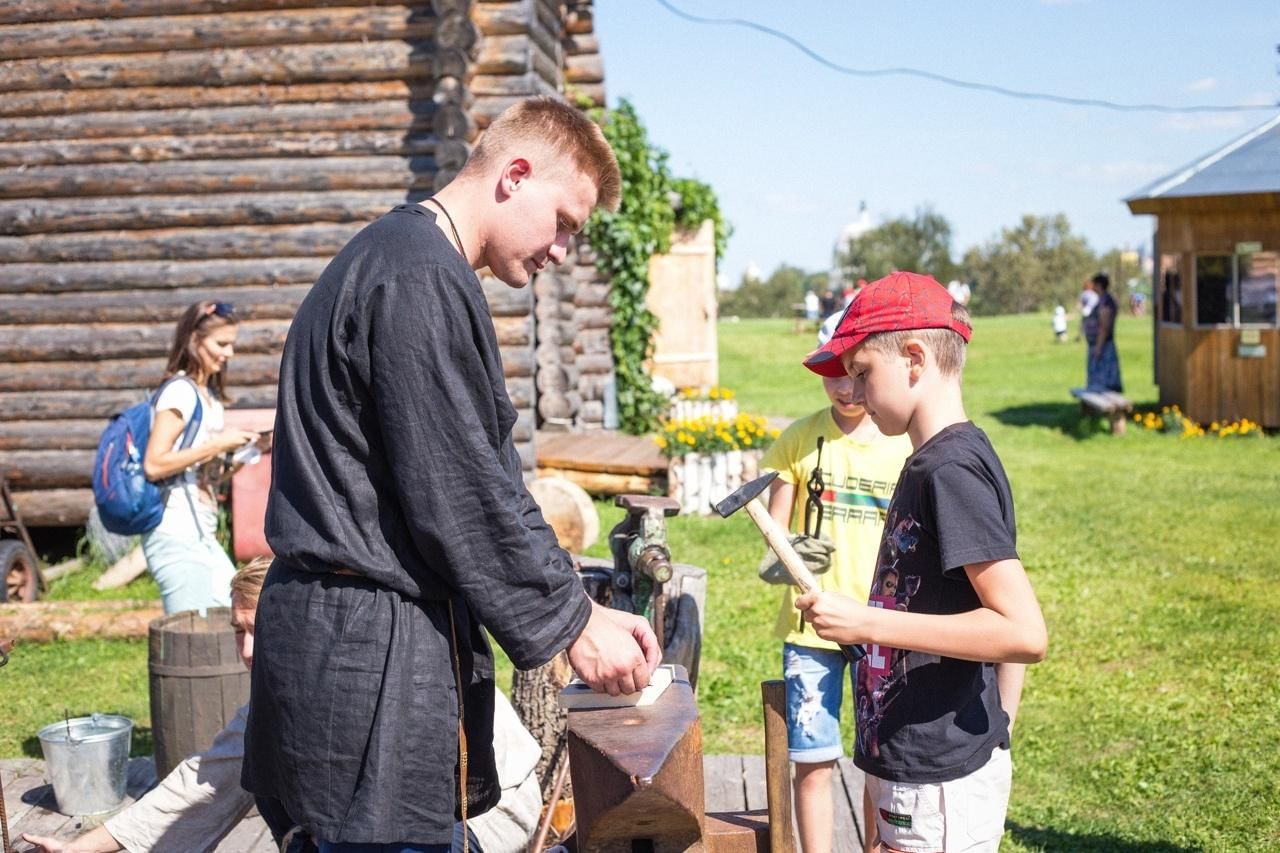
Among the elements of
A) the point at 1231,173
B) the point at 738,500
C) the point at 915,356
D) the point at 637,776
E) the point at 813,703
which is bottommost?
the point at 813,703

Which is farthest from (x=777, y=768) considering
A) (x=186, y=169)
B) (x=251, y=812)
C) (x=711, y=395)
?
(x=711, y=395)

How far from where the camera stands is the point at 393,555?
220cm

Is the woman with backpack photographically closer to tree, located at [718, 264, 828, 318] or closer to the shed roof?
the shed roof

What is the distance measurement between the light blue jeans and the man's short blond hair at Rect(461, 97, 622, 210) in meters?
3.18

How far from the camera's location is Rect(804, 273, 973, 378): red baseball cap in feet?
8.67

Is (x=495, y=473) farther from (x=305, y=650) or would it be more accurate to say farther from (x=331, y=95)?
(x=331, y=95)

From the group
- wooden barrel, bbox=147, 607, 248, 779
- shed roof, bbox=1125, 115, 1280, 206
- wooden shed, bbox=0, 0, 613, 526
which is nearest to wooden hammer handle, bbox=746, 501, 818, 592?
wooden barrel, bbox=147, 607, 248, 779

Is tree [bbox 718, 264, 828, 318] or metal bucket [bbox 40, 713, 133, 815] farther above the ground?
tree [bbox 718, 264, 828, 318]

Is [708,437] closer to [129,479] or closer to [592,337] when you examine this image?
[592,337]

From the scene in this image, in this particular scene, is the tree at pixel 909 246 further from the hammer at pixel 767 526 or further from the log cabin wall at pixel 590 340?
the hammer at pixel 767 526

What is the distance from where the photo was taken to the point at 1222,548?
942 centimetres

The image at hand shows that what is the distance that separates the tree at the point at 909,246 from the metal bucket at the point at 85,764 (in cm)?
5373

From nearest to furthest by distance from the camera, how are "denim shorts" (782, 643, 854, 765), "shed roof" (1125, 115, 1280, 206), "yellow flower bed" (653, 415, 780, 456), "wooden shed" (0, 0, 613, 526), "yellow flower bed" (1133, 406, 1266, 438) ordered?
"denim shorts" (782, 643, 854, 765) → "wooden shed" (0, 0, 613, 526) → "yellow flower bed" (653, 415, 780, 456) → "shed roof" (1125, 115, 1280, 206) → "yellow flower bed" (1133, 406, 1266, 438)

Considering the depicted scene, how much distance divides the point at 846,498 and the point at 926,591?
4.45 feet
